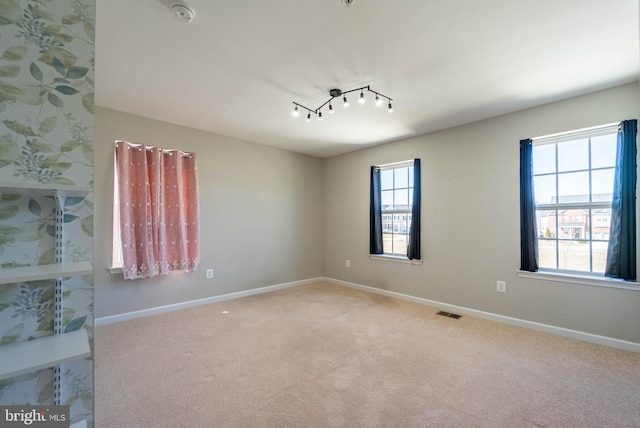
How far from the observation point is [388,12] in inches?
68.4

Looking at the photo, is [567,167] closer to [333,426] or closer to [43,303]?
[333,426]

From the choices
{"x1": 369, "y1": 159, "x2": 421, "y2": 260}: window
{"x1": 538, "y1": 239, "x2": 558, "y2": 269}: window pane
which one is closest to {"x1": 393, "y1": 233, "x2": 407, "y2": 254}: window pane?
{"x1": 369, "y1": 159, "x2": 421, "y2": 260}: window

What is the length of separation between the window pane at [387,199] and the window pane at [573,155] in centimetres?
217

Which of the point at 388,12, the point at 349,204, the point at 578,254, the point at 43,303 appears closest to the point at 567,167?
the point at 578,254

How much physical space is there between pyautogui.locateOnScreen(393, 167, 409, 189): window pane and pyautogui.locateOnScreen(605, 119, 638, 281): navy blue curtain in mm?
2307

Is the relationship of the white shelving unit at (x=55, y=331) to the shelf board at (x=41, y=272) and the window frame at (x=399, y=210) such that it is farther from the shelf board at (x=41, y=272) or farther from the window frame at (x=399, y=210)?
the window frame at (x=399, y=210)

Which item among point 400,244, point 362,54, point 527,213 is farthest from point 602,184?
point 362,54

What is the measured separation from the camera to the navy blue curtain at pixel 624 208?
255 centimetres

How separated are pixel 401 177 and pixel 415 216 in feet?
2.50

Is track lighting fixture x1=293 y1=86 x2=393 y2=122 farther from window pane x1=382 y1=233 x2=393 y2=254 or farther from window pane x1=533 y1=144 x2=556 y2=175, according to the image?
window pane x1=382 y1=233 x2=393 y2=254

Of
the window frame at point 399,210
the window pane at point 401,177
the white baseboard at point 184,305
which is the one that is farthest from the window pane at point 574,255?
the white baseboard at point 184,305

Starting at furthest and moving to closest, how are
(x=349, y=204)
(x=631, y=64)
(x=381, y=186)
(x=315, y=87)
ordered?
(x=349, y=204)
(x=381, y=186)
(x=315, y=87)
(x=631, y=64)

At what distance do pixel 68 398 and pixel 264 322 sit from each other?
7.31 ft

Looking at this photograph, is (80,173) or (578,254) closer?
(80,173)
